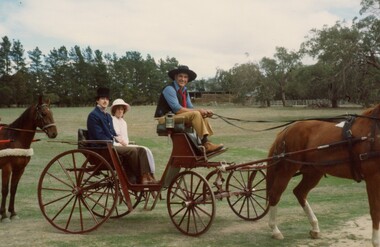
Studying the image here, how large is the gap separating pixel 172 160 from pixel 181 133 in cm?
51

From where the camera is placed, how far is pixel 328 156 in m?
6.27

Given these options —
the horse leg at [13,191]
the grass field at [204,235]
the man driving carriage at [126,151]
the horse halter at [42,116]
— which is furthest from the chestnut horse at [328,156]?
the horse leg at [13,191]

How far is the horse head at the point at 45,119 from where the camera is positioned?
331 inches

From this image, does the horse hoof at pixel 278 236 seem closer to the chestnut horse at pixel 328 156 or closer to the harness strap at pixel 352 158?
the chestnut horse at pixel 328 156

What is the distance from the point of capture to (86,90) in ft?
344

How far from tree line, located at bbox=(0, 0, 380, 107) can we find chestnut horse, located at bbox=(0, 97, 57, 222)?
116 ft

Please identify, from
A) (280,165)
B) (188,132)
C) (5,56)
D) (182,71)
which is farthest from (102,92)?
(5,56)

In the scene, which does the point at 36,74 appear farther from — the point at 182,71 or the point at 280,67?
the point at 182,71

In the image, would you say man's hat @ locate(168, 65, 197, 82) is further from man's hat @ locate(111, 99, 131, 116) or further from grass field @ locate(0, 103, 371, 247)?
grass field @ locate(0, 103, 371, 247)

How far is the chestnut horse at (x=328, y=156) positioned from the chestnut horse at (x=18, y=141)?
4.33 metres

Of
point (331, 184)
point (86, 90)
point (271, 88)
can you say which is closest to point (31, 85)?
point (86, 90)

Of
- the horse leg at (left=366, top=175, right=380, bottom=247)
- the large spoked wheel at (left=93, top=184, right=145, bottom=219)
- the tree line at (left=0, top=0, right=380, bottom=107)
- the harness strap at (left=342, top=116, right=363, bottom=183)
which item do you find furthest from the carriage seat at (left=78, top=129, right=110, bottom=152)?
the tree line at (left=0, top=0, right=380, bottom=107)

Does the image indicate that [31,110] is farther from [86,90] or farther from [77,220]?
[86,90]

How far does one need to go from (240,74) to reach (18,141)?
95824mm
